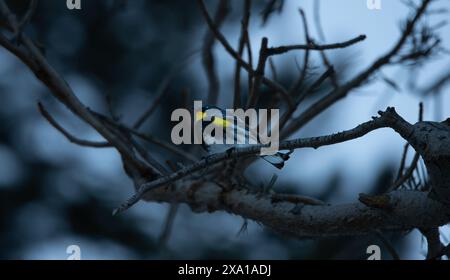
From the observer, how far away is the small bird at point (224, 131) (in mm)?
2500

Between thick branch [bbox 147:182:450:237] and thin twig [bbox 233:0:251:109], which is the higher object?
thin twig [bbox 233:0:251:109]

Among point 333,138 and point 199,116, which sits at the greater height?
point 199,116

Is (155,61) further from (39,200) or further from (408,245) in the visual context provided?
(408,245)

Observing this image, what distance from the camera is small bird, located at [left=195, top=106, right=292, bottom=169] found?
98.4 inches

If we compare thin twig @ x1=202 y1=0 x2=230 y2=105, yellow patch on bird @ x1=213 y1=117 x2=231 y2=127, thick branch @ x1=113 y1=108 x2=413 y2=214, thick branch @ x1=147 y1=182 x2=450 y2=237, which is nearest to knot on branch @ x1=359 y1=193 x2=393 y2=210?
thick branch @ x1=147 y1=182 x2=450 y2=237

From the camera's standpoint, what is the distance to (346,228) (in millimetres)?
2555

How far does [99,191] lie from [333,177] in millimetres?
1864

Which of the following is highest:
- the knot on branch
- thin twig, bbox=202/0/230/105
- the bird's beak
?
thin twig, bbox=202/0/230/105

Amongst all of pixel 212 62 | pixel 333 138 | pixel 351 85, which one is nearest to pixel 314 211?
pixel 333 138

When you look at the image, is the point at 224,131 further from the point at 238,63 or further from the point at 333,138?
the point at 333,138

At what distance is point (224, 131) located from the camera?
2.96 m

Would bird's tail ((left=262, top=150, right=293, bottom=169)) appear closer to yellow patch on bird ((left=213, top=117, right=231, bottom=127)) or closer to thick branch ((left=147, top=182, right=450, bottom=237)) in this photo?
thick branch ((left=147, top=182, right=450, bottom=237))

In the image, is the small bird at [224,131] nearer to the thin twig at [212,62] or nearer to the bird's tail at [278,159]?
the bird's tail at [278,159]

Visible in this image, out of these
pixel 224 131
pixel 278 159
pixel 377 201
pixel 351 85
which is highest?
pixel 351 85
